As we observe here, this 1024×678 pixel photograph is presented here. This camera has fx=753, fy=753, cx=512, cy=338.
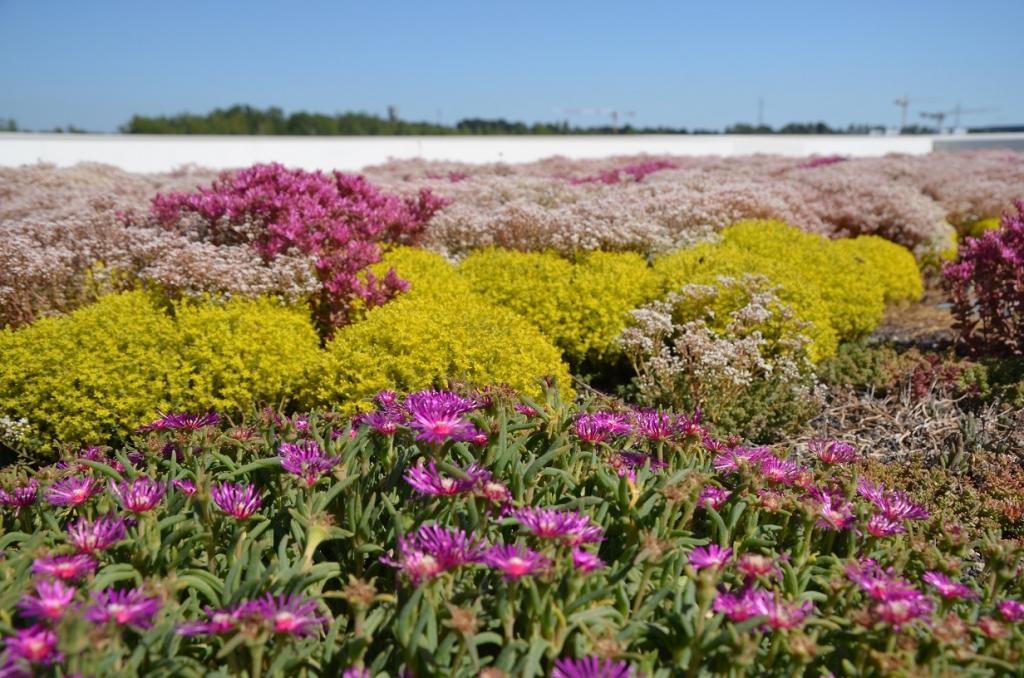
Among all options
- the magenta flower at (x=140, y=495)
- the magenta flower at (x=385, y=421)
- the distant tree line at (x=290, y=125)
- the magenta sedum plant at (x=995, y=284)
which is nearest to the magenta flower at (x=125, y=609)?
the magenta flower at (x=140, y=495)

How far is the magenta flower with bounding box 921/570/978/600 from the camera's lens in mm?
1800

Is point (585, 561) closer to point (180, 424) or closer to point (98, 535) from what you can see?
point (98, 535)

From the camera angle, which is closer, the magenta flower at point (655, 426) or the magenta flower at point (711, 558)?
the magenta flower at point (711, 558)

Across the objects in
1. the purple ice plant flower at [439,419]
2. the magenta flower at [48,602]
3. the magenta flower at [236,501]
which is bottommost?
the magenta flower at [236,501]

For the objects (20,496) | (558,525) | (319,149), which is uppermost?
Answer: (319,149)

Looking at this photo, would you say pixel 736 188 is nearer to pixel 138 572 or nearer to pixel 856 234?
pixel 856 234

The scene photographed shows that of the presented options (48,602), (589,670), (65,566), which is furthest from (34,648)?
(589,670)

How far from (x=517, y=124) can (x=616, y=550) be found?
4656cm

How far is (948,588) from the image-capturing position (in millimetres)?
1826

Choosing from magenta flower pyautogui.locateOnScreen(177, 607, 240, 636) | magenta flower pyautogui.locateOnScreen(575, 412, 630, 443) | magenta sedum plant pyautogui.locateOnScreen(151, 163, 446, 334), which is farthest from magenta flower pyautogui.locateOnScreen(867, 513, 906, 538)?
magenta sedum plant pyautogui.locateOnScreen(151, 163, 446, 334)

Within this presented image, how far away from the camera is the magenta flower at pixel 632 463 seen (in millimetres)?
2177

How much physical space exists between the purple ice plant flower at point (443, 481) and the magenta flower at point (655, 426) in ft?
2.15

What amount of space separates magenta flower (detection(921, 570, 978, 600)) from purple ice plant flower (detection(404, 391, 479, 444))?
1214 millimetres

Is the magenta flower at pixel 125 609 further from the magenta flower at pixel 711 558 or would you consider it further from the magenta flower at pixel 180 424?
the magenta flower at pixel 711 558
